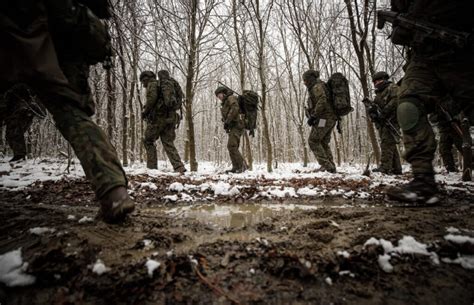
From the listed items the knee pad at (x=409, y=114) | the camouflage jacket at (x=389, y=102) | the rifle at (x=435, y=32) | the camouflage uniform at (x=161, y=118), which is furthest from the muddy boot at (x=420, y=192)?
the camouflage uniform at (x=161, y=118)

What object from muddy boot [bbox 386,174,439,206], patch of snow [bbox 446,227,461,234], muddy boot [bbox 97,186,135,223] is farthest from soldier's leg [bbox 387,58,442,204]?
muddy boot [bbox 97,186,135,223]

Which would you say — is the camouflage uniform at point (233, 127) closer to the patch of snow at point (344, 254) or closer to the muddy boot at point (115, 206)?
the muddy boot at point (115, 206)

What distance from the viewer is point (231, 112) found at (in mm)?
6672

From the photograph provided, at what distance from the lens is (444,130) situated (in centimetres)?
627

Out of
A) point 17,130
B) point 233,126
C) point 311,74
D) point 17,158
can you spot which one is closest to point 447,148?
point 311,74

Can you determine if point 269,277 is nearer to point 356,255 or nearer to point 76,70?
point 356,255

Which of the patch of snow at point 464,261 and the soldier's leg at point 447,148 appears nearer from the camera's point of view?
the patch of snow at point 464,261

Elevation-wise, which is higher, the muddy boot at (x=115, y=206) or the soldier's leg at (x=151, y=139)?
the soldier's leg at (x=151, y=139)

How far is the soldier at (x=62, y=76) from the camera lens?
124cm

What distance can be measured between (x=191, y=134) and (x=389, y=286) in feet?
20.1

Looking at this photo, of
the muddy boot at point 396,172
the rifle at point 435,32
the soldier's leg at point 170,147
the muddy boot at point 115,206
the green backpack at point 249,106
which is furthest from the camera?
the green backpack at point 249,106

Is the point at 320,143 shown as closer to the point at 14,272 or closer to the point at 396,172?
the point at 396,172

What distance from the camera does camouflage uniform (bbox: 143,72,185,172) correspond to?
635 centimetres

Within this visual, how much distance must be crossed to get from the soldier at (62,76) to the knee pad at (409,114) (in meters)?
2.35
